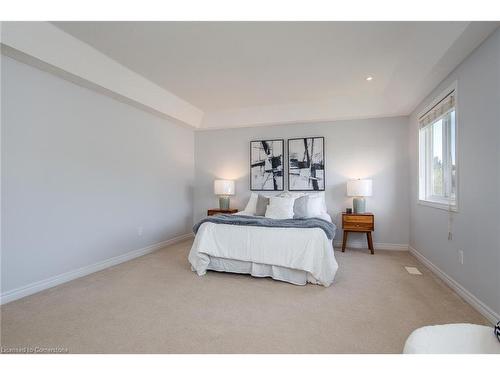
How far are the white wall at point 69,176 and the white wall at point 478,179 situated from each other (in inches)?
157

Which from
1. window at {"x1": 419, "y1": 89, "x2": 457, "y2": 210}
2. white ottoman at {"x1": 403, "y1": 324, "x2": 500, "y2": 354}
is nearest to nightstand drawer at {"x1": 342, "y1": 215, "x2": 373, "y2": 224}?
window at {"x1": 419, "y1": 89, "x2": 457, "y2": 210}

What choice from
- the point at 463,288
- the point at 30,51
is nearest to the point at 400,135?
the point at 463,288

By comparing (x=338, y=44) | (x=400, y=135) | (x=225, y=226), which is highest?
(x=338, y=44)

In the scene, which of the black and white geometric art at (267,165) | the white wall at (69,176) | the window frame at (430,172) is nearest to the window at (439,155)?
the window frame at (430,172)

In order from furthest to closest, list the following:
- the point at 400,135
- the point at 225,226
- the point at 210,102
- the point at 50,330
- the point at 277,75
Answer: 1. the point at 210,102
2. the point at 400,135
3. the point at 277,75
4. the point at 225,226
5. the point at 50,330

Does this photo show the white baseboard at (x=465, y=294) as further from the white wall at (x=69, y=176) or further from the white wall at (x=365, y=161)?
the white wall at (x=69, y=176)

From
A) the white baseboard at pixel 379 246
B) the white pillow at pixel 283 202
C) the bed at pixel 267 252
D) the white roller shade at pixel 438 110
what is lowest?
the white baseboard at pixel 379 246

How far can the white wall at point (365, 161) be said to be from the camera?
436 cm

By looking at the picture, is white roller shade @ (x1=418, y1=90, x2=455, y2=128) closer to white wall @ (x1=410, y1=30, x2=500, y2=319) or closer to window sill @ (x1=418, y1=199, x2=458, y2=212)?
white wall @ (x1=410, y1=30, x2=500, y2=319)

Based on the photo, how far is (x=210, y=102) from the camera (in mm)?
4688

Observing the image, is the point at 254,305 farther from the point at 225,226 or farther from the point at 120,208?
the point at 120,208

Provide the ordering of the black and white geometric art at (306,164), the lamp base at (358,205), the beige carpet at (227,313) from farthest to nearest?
1. the black and white geometric art at (306,164)
2. the lamp base at (358,205)
3. the beige carpet at (227,313)

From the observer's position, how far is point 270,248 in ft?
9.64
